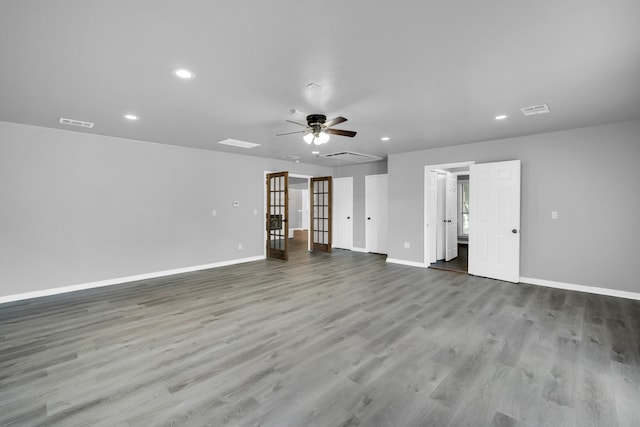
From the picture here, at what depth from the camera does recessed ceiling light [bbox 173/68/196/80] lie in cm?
255

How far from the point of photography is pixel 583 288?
4.51 metres

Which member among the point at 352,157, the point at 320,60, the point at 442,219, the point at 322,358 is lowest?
the point at 322,358

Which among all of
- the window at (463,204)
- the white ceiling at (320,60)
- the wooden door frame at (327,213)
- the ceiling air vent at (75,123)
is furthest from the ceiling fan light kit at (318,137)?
the window at (463,204)

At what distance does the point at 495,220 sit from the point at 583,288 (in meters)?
1.60

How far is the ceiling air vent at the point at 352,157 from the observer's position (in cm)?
677

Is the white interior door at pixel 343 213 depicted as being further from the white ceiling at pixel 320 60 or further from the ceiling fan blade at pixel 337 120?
the ceiling fan blade at pixel 337 120

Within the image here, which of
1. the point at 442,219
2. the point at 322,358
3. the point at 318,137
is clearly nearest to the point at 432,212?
the point at 442,219

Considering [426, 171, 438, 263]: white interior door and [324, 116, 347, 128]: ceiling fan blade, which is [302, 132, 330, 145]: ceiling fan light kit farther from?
[426, 171, 438, 263]: white interior door

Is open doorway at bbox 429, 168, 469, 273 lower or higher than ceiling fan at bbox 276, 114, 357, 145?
lower

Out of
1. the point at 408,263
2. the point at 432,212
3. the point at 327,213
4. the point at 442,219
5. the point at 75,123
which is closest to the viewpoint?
the point at 75,123

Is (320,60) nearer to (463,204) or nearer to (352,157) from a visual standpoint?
(352,157)

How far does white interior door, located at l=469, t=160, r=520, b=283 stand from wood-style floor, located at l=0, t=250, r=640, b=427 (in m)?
0.78

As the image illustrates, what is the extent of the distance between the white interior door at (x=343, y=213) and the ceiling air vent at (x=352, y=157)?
0.91 m

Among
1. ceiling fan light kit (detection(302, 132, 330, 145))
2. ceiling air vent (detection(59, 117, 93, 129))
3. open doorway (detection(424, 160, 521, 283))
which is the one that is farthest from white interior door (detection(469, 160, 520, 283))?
ceiling air vent (detection(59, 117, 93, 129))
